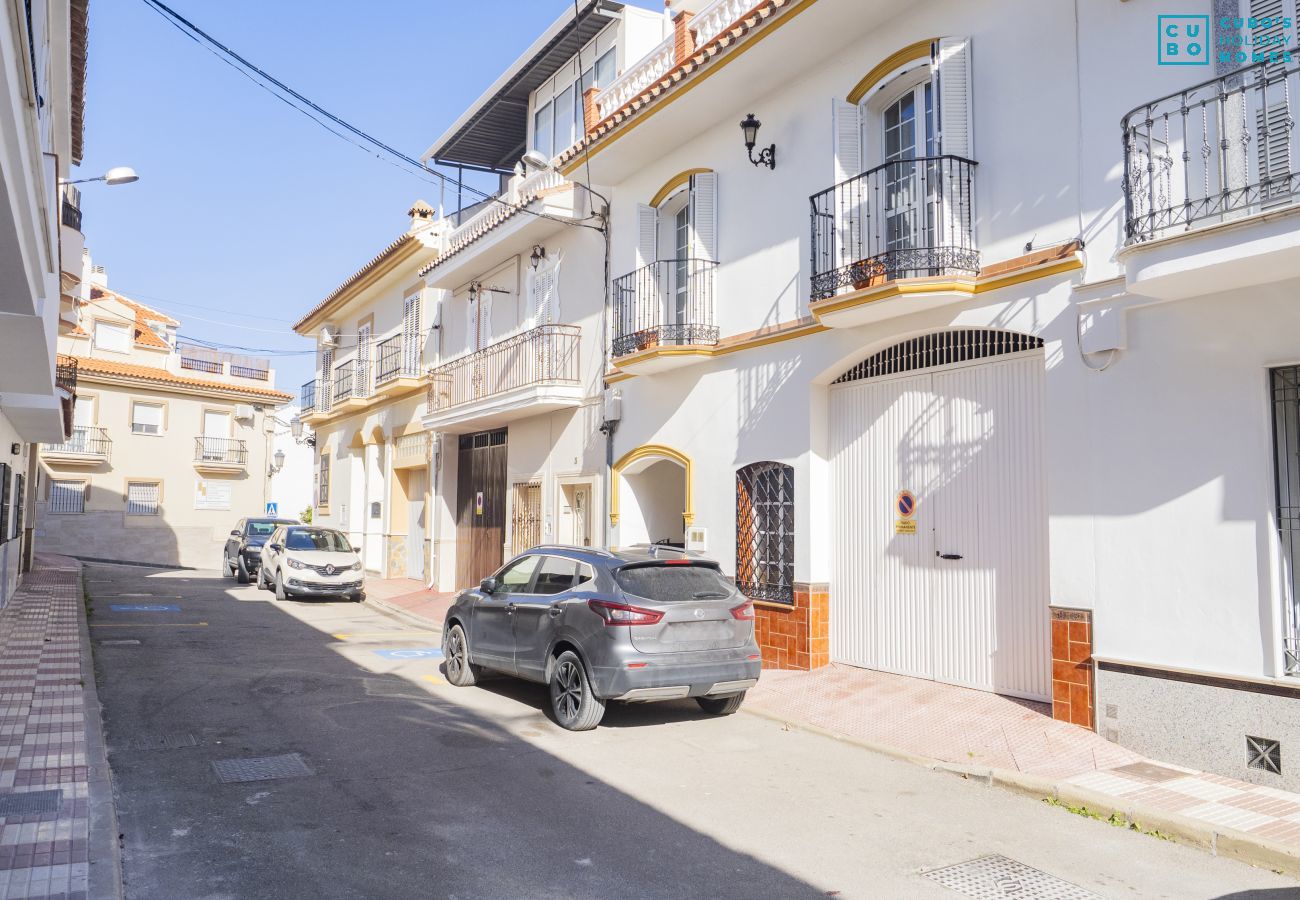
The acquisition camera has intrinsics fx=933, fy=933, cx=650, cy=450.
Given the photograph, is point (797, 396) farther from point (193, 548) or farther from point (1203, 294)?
point (193, 548)

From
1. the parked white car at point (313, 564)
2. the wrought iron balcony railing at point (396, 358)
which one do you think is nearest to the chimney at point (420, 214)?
the wrought iron balcony railing at point (396, 358)

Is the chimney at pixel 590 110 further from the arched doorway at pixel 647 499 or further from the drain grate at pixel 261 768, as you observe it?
the drain grate at pixel 261 768

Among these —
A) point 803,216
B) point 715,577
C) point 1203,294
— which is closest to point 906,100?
point 803,216

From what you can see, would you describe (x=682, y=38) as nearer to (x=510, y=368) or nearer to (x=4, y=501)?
(x=510, y=368)

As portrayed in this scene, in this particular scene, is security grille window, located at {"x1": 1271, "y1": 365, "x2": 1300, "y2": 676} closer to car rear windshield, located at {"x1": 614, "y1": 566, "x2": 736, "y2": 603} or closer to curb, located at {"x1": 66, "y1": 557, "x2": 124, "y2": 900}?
car rear windshield, located at {"x1": 614, "y1": 566, "x2": 736, "y2": 603}

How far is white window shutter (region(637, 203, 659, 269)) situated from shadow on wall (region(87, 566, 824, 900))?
678cm

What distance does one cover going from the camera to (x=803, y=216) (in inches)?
435

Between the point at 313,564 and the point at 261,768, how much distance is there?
13.0 metres

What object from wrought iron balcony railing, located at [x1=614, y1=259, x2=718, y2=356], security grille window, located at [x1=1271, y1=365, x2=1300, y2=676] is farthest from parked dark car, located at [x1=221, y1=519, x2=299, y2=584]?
security grille window, located at [x1=1271, y1=365, x2=1300, y2=676]

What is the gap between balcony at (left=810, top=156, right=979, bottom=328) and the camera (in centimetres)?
896

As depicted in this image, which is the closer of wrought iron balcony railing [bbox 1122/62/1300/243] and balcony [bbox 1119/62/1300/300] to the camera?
balcony [bbox 1119/62/1300/300]

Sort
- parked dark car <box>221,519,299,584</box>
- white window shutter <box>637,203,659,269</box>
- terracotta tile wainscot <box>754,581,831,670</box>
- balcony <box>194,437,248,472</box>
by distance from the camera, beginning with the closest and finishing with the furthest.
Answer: terracotta tile wainscot <box>754,581,831,670</box> → white window shutter <box>637,203,659,269</box> → parked dark car <box>221,519,299,584</box> → balcony <box>194,437,248,472</box>

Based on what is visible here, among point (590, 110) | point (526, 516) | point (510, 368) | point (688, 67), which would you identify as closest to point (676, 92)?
point (688, 67)

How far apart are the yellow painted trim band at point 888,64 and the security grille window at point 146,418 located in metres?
35.1
